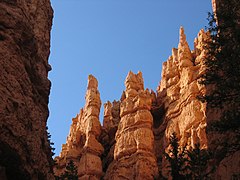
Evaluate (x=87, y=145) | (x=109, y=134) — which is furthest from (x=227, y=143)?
(x=109, y=134)

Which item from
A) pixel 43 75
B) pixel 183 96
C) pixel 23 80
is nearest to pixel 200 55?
pixel 183 96

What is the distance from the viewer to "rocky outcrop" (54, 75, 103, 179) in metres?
48.5

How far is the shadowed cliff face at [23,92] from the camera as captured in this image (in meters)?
20.8

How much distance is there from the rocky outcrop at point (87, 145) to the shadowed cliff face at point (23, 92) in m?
21.3

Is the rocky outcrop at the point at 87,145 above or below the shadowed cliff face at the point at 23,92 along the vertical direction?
above

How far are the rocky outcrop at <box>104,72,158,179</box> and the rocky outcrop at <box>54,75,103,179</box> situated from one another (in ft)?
7.16

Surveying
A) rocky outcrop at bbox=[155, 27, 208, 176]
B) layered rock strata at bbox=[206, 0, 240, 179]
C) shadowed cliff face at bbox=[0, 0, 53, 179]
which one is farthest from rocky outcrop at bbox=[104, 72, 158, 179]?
shadowed cliff face at bbox=[0, 0, 53, 179]

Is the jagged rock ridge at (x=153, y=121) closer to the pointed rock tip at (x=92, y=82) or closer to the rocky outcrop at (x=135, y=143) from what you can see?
the rocky outcrop at (x=135, y=143)

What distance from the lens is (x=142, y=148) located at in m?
45.0

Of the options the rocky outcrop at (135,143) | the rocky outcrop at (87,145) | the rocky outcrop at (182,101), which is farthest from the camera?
the rocky outcrop at (87,145)

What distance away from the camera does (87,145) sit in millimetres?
50375

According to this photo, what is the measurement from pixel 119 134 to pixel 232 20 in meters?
28.2

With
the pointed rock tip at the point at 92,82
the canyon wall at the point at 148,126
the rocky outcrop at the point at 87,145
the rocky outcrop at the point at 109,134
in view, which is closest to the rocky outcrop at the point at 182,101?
the canyon wall at the point at 148,126

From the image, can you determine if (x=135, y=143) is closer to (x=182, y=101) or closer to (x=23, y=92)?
(x=182, y=101)
